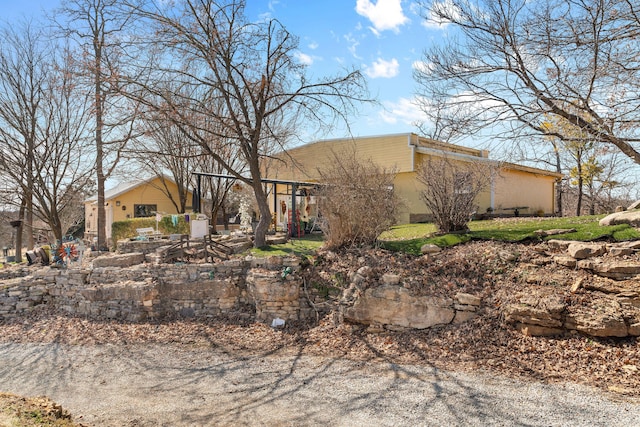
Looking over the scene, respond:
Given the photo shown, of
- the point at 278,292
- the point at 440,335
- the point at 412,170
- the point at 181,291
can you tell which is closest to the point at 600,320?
the point at 440,335

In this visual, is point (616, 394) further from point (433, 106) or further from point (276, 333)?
point (433, 106)

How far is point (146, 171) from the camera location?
2123cm

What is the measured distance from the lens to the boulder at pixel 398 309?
24.3 ft

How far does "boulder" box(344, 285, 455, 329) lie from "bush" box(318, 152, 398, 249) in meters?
2.01

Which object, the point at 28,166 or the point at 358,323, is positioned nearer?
the point at 358,323

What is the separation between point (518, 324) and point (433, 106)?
518cm

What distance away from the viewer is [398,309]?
768 cm

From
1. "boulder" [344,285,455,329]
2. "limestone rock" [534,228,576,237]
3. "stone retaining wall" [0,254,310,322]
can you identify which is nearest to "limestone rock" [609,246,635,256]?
"limestone rock" [534,228,576,237]

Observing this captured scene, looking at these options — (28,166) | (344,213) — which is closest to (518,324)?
(344,213)

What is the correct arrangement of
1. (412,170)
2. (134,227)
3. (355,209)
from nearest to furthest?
(355,209) → (134,227) → (412,170)

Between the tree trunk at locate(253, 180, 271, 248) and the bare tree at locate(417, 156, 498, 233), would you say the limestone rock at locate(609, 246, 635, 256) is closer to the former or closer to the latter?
the bare tree at locate(417, 156, 498, 233)

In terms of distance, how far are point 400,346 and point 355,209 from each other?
11.5 feet

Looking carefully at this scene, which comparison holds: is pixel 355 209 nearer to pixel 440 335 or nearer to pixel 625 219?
pixel 440 335

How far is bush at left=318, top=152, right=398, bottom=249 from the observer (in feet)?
31.9
